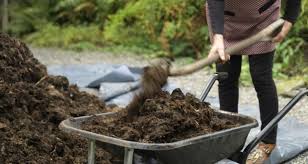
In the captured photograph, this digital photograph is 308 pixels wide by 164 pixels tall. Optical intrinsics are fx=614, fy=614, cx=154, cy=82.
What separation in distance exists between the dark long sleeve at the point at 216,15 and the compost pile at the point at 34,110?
0.89 meters

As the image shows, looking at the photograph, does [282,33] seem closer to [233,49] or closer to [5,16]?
[233,49]

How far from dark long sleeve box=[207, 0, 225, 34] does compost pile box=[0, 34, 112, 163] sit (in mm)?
887

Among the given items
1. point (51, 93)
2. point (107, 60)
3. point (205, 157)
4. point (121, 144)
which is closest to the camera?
point (121, 144)

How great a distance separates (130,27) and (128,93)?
5030mm

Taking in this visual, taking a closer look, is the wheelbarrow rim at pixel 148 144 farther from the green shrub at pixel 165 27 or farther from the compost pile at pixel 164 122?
the green shrub at pixel 165 27

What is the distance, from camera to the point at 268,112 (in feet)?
11.8

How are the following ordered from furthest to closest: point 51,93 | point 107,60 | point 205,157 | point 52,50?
point 52,50, point 107,60, point 51,93, point 205,157

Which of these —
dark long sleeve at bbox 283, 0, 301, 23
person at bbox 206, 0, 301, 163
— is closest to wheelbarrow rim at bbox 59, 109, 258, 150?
person at bbox 206, 0, 301, 163

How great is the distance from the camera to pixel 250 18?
3.55m

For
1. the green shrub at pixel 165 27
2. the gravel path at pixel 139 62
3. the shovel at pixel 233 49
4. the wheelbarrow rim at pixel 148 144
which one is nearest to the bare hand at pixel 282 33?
the shovel at pixel 233 49

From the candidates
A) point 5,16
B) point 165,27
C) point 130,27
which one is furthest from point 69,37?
point 165,27

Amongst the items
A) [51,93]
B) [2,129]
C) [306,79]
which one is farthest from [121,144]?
[306,79]

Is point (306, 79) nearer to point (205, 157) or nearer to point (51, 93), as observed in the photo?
point (51, 93)

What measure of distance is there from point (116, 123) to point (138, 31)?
295 inches
